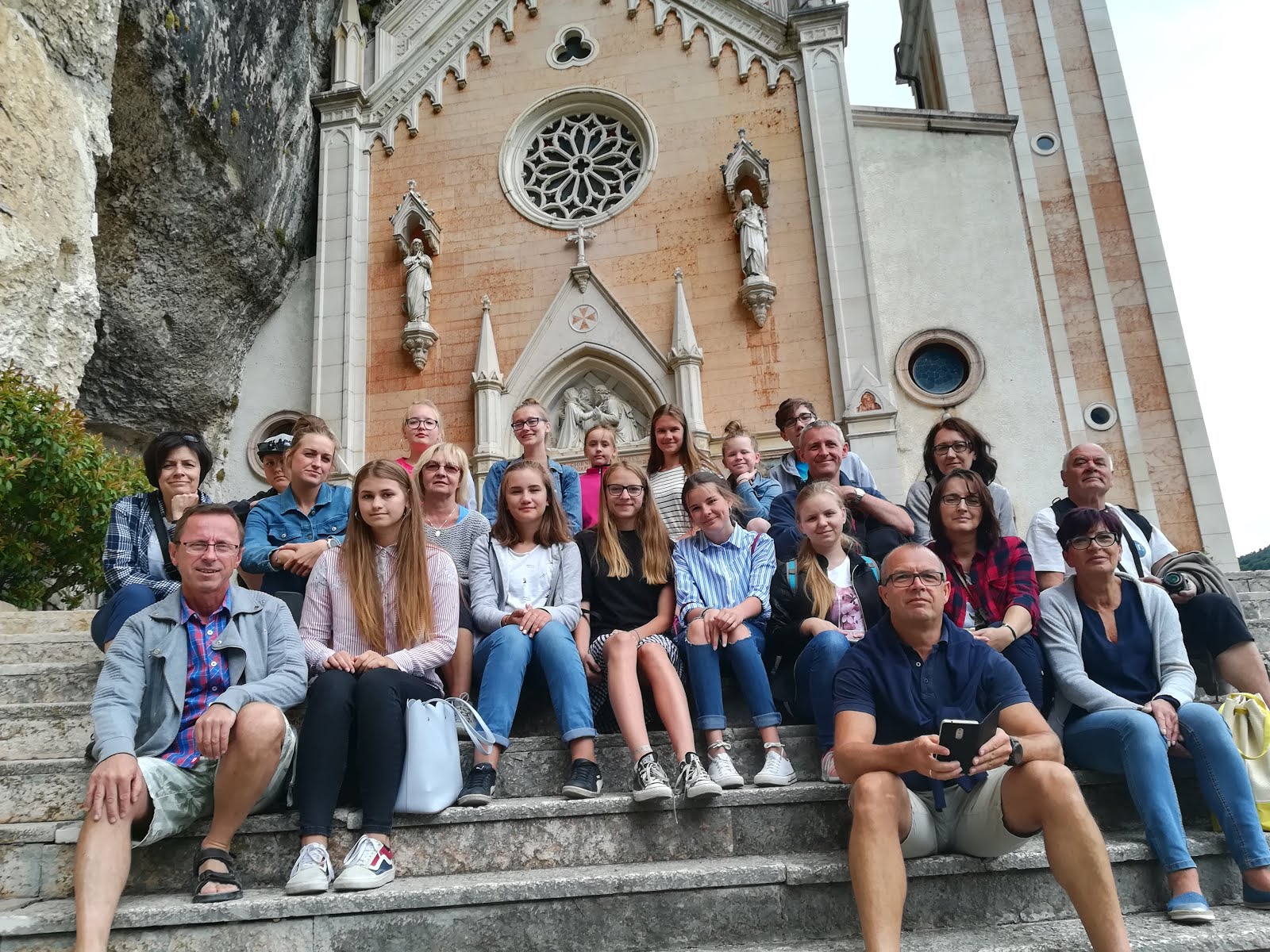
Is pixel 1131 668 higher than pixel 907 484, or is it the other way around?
pixel 907 484

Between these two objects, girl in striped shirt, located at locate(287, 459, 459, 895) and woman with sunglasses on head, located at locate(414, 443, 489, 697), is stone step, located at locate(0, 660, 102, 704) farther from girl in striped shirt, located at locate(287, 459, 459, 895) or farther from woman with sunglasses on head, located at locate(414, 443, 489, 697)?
woman with sunglasses on head, located at locate(414, 443, 489, 697)

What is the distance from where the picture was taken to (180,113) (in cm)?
1016

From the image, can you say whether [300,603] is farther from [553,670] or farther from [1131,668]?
[1131,668]

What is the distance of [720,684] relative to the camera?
3684mm

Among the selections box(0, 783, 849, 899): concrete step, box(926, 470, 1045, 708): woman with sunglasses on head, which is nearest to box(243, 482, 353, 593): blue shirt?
box(0, 783, 849, 899): concrete step

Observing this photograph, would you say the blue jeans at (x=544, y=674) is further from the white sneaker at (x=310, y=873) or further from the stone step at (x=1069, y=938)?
the stone step at (x=1069, y=938)

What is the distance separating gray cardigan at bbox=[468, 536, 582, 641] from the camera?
396 centimetres

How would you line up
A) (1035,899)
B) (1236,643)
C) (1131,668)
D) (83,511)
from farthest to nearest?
(83,511)
(1236,643)
(1131,668)
(1035,899)

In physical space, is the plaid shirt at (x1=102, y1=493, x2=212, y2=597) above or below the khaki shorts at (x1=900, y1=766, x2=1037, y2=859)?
above

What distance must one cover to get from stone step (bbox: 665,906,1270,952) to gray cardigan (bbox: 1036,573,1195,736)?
73 cm

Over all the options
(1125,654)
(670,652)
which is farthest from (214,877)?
(1125,654)

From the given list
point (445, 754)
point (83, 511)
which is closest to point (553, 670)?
point (445, 754)

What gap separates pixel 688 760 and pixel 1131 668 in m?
1.75

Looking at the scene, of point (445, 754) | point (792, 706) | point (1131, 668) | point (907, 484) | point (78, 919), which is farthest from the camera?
point (907, 484)
